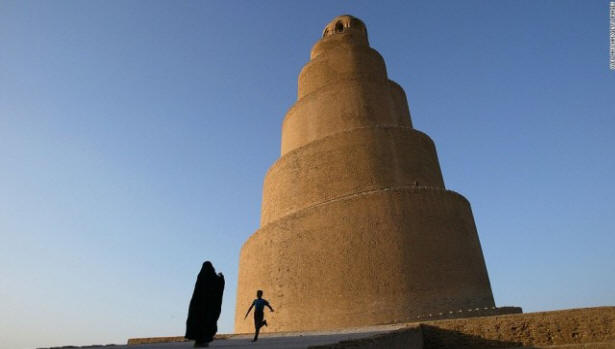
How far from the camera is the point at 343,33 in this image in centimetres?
1850

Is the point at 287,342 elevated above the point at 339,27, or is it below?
below

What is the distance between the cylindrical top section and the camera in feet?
59.3

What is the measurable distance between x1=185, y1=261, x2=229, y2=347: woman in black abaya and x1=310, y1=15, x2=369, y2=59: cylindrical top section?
44.9 ft

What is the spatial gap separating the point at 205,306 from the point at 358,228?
6.10 metres

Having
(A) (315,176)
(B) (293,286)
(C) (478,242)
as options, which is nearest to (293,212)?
(A) (315,176)

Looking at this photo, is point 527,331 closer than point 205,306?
No

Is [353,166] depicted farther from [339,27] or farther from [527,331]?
[339,27]

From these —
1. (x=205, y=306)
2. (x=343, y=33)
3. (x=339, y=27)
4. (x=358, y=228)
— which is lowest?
(x=205, y=306)

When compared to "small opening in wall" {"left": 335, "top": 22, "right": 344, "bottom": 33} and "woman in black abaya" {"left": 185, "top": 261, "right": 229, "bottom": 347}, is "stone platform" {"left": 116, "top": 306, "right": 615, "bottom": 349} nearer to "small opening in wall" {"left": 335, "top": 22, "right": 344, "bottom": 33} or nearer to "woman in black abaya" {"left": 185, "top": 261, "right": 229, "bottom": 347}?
"woman in black abaya" {"left": 185, "top": 261, "right": 229, "bottom": 347}

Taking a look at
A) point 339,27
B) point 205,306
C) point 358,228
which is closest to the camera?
point 205,306

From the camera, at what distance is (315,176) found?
13594 mm

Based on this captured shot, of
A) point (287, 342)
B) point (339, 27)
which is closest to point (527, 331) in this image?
point (287, 342)

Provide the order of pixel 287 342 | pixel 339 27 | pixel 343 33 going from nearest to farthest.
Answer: pixel 287 342 < pixel 343 33 < pixel 339 27

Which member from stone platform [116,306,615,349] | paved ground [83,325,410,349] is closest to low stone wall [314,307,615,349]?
stone platform [116,306,615,349]
